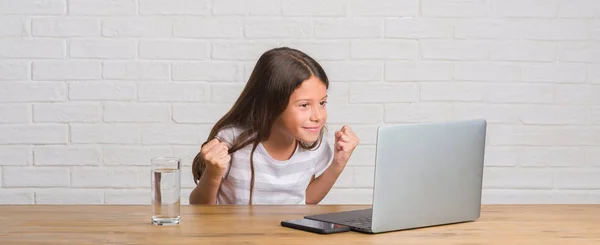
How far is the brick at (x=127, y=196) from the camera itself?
3.40 m

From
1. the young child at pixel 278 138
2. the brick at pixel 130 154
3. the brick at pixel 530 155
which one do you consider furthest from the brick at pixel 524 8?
→ the brick at pixel 130 154

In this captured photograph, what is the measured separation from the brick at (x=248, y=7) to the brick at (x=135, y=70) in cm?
28

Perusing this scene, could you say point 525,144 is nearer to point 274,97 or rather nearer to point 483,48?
point 483,48

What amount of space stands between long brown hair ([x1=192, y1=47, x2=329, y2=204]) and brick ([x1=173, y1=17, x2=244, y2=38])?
2.19 feet

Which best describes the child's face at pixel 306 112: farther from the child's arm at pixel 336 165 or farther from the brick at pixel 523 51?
the brick at pixel 523 51

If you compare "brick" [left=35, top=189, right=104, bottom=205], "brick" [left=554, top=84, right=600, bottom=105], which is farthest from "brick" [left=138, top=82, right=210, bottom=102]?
"brick" [left=554, top=84, right=600, bottom=105]

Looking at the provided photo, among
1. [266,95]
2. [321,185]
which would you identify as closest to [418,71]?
[321,185]

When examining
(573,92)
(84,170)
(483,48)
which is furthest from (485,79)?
(84,170)

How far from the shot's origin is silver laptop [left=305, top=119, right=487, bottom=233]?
187 centimetres

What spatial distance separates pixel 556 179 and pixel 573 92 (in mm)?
328

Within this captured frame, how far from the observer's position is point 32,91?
10.9ft

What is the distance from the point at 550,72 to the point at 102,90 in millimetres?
1612

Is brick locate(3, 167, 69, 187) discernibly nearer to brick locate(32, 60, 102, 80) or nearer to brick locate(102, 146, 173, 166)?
brick locate(102, 146, 173, 166)

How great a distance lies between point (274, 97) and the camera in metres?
2.60
